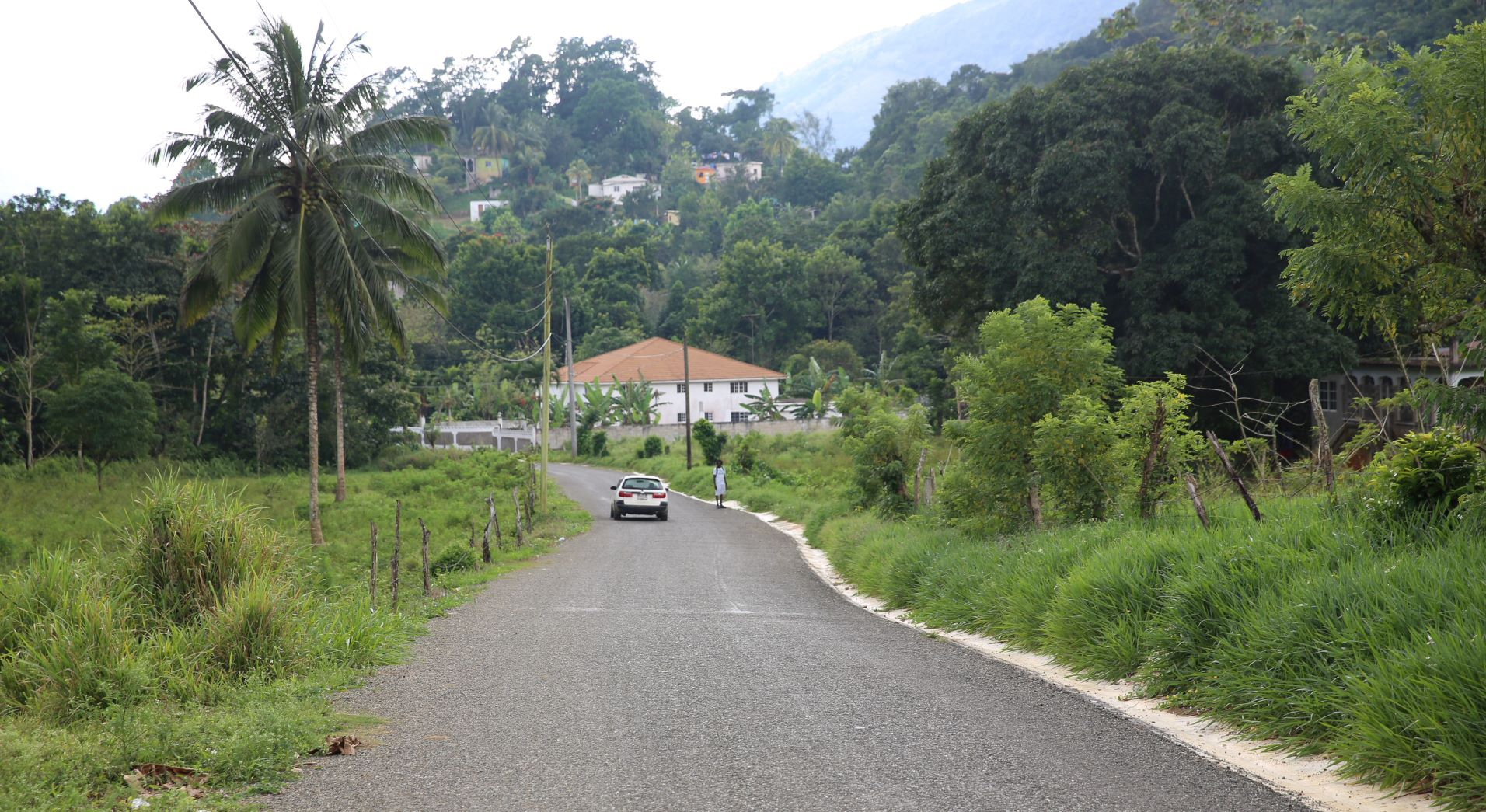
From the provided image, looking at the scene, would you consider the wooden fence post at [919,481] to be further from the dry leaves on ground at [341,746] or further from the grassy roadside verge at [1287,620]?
the dry leaves on ground at [341,746]

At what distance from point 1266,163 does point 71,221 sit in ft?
127

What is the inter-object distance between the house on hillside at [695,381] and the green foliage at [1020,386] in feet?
176

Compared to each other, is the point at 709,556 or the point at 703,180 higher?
the point at 703,180

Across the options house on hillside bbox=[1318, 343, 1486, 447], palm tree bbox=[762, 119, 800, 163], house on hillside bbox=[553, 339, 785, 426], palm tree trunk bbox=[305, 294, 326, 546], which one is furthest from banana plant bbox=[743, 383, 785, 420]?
palm tree bbox=[762, 119, 800, 163]

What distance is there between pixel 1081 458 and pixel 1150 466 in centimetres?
187

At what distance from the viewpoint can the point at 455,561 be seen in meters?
20.0

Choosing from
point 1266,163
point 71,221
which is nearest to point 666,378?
point 71,221

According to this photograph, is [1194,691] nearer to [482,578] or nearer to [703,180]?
[482,578]

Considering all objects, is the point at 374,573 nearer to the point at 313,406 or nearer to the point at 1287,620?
the point at 1287,620

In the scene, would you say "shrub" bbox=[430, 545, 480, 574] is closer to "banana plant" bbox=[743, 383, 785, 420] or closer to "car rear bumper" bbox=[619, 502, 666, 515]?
"car rear bumper" bbox=[619, 502, 666, 515]

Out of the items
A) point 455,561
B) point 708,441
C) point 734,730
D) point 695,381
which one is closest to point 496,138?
point 695,381

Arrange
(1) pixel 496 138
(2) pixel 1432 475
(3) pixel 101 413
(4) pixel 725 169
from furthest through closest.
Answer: (4) pixel 725 169
(1) pixel 496 138
(3) pixel 101 413
(2) pixel 1432 475

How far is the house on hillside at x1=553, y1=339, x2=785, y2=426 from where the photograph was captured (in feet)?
230

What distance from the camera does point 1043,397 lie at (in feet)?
49.2
